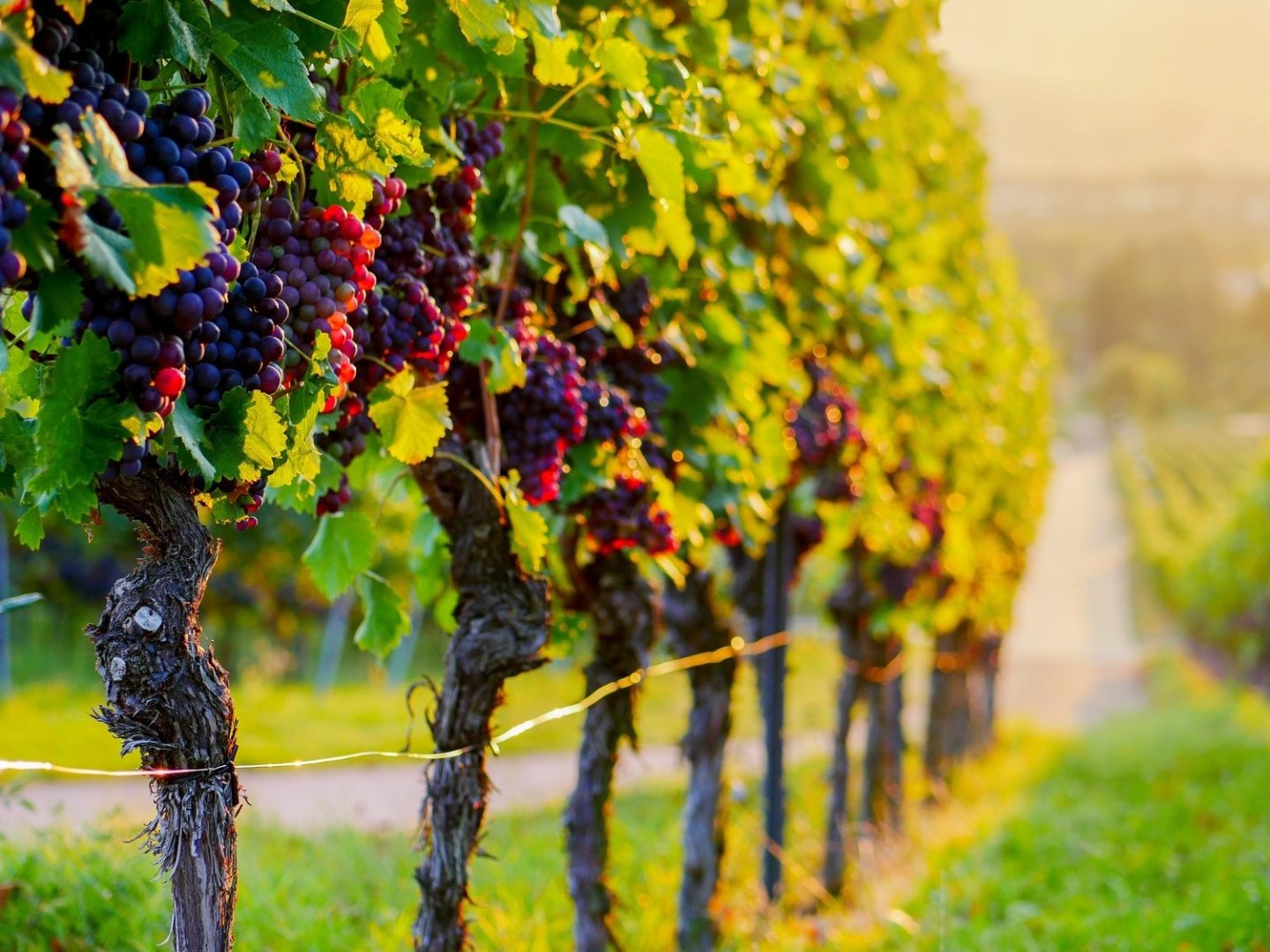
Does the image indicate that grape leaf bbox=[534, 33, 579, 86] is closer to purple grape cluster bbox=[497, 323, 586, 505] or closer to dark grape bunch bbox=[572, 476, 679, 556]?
purple grape cluster bbox=[497, 323, 586, 505]

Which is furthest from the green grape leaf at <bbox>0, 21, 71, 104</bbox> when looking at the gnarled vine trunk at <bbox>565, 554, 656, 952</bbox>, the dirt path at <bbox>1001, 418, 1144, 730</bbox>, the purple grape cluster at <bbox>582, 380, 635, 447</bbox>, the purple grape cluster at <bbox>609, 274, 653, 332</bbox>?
the dirt path at <bbox>1001, 418, 1144, 730</bbox>

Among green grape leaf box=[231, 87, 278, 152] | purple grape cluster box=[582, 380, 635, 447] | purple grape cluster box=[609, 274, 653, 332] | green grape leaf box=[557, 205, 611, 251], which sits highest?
purple grape cluster box=[609, 274, 653, 332]

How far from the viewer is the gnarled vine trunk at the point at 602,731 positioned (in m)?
4.08

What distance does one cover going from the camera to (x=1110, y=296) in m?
135

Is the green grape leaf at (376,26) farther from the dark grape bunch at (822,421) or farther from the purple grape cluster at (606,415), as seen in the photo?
the dark grape bunch at (822,421)

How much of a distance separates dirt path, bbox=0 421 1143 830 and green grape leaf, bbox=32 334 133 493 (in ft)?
5.52

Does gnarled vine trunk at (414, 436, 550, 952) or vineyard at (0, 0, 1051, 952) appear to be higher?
vineyard at (0, 0, 1051, 952)

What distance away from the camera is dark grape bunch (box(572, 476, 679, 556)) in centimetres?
335

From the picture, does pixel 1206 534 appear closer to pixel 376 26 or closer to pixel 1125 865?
pixel 1125 865

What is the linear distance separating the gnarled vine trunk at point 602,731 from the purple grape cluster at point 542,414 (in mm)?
1105

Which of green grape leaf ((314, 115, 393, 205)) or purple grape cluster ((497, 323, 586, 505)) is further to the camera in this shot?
purple grape cluster ((497, 323, 586, 505))

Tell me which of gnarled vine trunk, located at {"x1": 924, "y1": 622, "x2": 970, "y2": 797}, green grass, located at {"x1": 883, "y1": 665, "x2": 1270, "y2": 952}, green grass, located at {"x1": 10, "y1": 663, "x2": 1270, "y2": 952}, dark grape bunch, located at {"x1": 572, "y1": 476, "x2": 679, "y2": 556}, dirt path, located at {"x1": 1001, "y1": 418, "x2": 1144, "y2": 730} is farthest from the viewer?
dirt path, located at {"x1": 1001, "y1": 418, "x2": 1144, "y2": 730}

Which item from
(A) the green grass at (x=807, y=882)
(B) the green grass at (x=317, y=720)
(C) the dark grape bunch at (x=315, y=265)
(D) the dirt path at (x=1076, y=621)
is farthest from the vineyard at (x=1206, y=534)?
(C) the dark grape bunch at (x=315, y=265)

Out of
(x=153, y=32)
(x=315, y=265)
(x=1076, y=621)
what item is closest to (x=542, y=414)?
(x=315, y=265)
